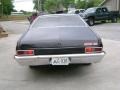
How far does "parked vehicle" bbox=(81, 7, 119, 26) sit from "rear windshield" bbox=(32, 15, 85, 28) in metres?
16.9

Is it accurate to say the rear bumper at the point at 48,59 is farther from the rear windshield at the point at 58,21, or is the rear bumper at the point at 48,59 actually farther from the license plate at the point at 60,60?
the rear windshield at the point at 58,21

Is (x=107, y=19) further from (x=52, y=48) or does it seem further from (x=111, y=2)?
(x=52, y=48)

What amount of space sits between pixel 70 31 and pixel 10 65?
7.08ft

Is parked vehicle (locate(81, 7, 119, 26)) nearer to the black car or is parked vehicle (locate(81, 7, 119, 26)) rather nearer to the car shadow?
the car shadow

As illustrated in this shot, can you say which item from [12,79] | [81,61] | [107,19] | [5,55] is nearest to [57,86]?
[81,61]

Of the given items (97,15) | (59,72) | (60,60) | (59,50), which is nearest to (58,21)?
(59,72)

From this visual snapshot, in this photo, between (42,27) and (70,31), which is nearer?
(70,31)

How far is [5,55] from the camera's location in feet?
32.5

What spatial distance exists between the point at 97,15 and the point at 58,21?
61.2 feet

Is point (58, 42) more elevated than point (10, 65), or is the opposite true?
point (58, 42)

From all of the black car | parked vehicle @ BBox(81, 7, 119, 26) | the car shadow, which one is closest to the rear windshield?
the car shadow

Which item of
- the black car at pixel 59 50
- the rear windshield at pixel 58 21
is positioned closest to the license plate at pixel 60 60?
the black car at pixel 59 50

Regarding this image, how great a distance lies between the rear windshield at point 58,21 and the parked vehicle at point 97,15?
55.4 feet

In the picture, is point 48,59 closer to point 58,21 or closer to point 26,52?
point 26,52
